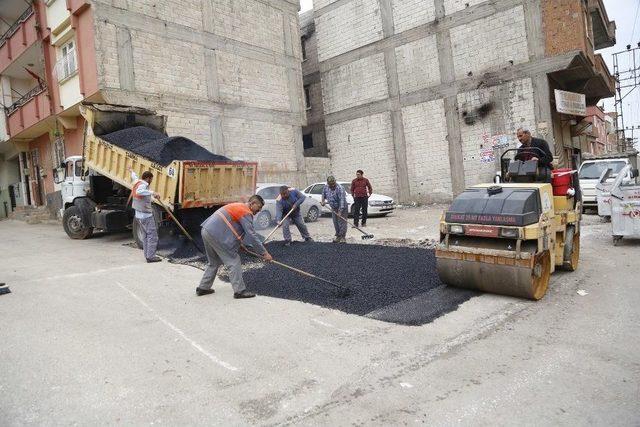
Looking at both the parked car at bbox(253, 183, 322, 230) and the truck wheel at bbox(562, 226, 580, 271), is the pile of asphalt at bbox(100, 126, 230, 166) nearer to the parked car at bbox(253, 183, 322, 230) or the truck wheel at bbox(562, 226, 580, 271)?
the parked car at bbox(253, 183, 322, 230)

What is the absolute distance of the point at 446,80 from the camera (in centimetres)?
1839

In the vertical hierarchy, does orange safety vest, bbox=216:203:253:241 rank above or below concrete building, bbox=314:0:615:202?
below

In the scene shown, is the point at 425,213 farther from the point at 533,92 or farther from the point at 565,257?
the point at 565,257

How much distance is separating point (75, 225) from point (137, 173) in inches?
132

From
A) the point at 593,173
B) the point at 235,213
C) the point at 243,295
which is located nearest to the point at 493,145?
the point at 593,173

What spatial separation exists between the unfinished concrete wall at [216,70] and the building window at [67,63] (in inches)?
75.8

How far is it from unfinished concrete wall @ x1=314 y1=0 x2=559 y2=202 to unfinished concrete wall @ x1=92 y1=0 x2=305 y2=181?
233 centimetres

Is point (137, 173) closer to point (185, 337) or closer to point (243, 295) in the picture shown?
point (243, 295)

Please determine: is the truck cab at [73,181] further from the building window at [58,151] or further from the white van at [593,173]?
the white van at [593,173]

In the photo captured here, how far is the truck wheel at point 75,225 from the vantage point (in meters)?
11.3

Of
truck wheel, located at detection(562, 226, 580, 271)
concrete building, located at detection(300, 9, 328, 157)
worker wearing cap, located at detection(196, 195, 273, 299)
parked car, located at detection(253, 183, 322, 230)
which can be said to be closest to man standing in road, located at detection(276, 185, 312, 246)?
parked car, located at detection(253, 183, 322, 230)

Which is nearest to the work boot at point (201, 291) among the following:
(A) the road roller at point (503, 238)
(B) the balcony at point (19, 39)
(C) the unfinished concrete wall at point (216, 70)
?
(A) the road roller at point (503, 238)

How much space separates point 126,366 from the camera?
3836 mm

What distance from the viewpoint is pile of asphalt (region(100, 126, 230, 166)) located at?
940 centimetres
